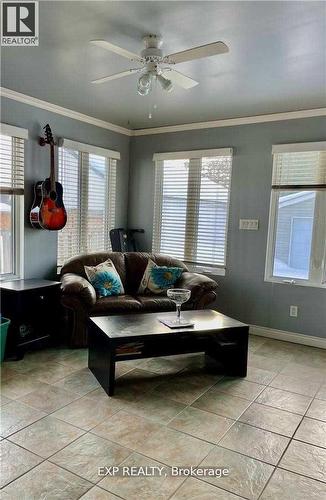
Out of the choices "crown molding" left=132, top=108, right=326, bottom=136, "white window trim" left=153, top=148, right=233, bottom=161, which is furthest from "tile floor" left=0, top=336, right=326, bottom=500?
"crown molding" left=132, top=108, right=326, bottom=136

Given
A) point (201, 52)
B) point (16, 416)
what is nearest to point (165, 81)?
point (201, 52)

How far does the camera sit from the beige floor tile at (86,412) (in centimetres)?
234

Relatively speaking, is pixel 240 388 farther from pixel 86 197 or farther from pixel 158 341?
pixel 86 197

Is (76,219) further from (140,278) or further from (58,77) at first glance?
(58,77)

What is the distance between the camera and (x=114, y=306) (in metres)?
3.64

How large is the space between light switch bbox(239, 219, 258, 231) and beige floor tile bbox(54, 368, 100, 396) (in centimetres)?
238

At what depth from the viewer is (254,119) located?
13.7ft

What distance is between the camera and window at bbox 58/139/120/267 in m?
4.31

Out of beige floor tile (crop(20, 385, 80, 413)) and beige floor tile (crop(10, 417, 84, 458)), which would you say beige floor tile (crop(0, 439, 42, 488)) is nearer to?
beige floor tile (crop(10, 417, 84, 458))

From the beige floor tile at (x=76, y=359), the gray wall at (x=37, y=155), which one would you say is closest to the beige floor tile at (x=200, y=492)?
the beige floor tile at (x=76, y=359)

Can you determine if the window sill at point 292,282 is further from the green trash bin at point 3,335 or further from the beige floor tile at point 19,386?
the green trash bin at point 3,335

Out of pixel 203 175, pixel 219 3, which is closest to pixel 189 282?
pixel 203 175

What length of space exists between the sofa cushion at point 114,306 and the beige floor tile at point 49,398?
3.04ft

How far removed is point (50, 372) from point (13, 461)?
1147mm
